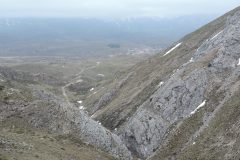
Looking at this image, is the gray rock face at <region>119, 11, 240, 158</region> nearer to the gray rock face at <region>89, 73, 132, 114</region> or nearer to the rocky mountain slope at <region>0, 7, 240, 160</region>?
the rocky mountain slope at <region>0, 7, 240, 160</region>

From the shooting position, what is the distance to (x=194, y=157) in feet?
168

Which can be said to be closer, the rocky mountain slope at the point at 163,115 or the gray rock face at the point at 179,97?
the rocky mountain slope at the point at 163,115

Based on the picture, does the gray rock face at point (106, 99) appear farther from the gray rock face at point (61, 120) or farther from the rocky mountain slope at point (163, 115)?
the gray rock face at point (61, 120)

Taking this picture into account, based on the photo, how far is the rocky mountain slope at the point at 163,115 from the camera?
177 feet

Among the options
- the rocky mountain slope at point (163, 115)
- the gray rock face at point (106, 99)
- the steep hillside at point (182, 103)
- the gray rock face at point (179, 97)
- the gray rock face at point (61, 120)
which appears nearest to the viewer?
the rocky mountain slope at point (163, 115)

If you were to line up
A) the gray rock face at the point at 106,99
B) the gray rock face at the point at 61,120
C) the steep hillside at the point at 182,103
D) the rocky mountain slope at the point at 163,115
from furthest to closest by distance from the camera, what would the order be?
the gray rock face at the point at 106,99, the steep hillside at the point at 182,103, the gray rock face at the point at 61,120, the rocky mountain slope at the point at 163,115

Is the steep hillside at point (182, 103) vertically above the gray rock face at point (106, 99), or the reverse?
the steep hillside at point (182, 103)

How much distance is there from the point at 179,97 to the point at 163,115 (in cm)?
434

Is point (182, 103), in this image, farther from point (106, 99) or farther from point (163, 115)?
point (106, 99)

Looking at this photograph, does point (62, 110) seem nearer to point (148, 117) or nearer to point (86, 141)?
point (86, 141)

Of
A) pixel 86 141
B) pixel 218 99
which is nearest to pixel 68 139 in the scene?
pixel 86 141

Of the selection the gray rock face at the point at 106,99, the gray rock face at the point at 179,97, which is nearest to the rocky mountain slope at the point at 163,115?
the gray rock face at the point at 179,97

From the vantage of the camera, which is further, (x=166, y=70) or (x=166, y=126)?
(x=166, y=70)

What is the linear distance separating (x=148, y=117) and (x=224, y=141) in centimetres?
2882
